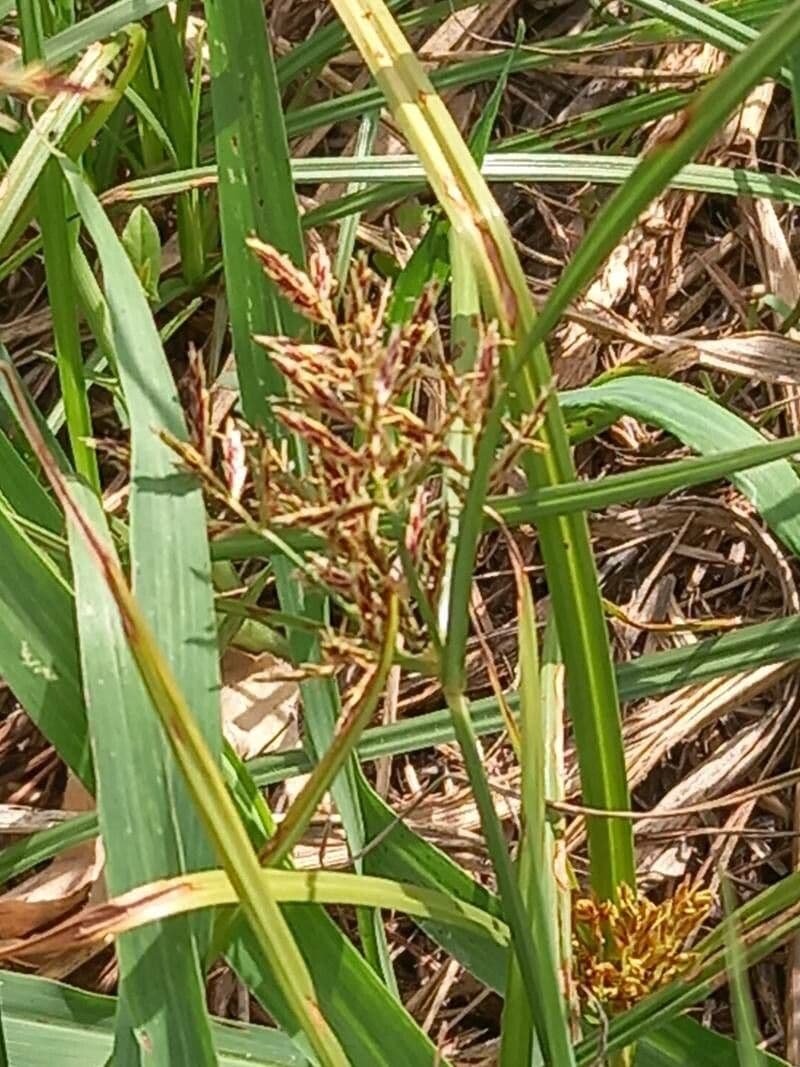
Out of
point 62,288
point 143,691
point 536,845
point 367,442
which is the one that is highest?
point 62,288

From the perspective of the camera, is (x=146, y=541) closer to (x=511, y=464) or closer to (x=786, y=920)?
(x=511, y=464)

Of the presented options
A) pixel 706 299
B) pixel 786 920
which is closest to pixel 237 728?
pixel 786 920

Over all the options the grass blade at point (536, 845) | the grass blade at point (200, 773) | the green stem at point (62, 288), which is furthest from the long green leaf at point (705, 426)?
the grass blade at point (200, 773)

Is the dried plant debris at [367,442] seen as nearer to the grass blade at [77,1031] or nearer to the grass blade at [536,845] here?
the grass blade at [536,845]

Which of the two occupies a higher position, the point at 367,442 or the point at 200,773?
the point at 367,442

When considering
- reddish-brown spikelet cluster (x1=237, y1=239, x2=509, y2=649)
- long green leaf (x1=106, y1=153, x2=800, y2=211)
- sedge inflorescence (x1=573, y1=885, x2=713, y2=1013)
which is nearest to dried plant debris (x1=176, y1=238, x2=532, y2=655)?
reddish-brown spikelet cluster (x1=237, y1=239, x2=509, y2=649)

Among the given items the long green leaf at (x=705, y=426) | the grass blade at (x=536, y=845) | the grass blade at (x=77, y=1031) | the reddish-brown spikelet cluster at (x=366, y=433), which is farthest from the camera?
the long green leaf at (x=705, y=426)

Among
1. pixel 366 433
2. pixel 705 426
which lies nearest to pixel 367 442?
pixel 366 433

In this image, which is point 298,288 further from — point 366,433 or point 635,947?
point 635,947
